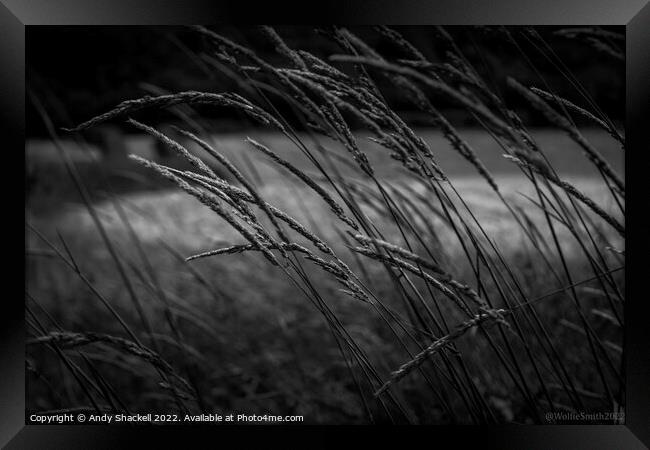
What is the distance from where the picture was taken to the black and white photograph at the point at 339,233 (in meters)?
0.86

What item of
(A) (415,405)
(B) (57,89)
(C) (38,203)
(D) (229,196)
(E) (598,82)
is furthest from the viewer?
(C) (38,203)

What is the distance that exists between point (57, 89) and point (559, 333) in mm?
2344

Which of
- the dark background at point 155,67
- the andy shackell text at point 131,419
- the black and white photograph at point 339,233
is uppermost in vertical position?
the dark background at point 155,67

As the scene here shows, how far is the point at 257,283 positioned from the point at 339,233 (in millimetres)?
1231

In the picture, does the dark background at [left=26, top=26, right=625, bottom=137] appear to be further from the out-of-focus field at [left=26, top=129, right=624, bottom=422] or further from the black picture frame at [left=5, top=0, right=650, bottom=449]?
the black picture frame at [left=5, top=0, right=650, bottom=449]

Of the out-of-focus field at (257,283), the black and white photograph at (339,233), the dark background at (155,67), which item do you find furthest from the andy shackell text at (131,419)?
the dark background at (155,67)

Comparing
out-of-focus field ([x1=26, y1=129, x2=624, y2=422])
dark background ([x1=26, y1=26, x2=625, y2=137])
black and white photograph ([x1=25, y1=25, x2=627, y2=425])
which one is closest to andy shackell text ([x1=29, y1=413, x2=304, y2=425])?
black and white photograph ([x1=25, y1=25, x2=627, y2=425])

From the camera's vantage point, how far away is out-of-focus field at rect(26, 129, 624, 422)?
1.65m

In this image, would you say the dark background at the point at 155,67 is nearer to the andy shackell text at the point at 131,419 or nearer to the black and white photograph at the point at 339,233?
the black and white photograph at the point at 339,233
